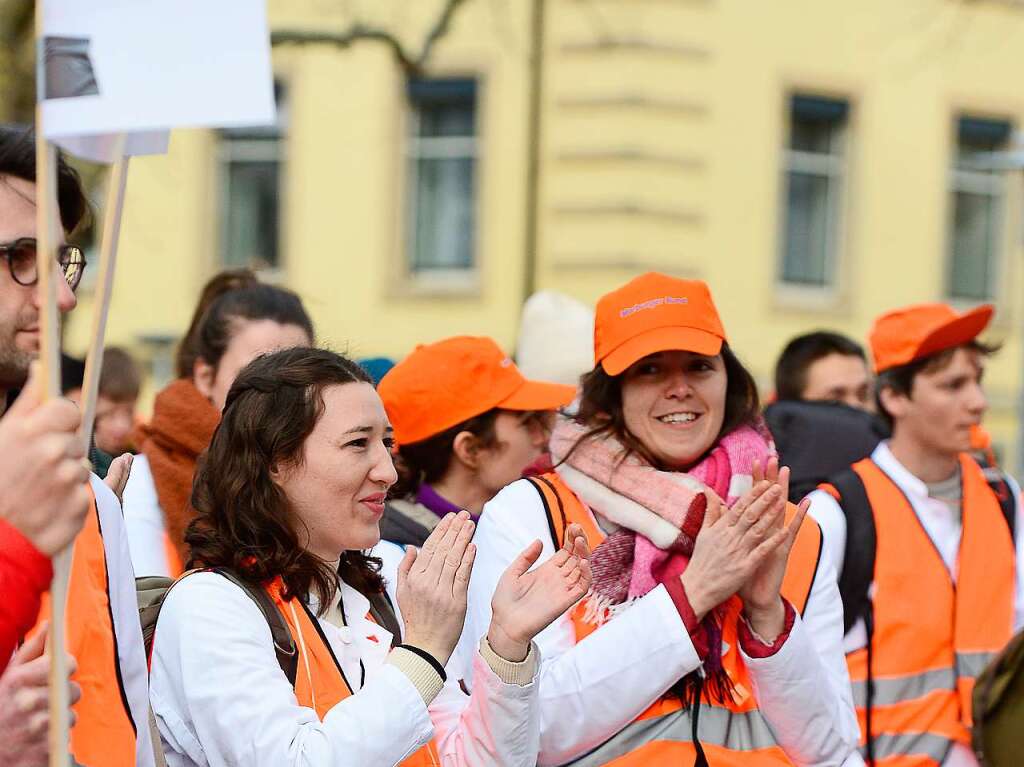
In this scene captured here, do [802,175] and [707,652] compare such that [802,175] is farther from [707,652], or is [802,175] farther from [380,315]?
[707,652]

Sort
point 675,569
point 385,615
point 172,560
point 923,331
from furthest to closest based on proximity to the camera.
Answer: point 923,331, point 172,560, point 675,569, point 385,615

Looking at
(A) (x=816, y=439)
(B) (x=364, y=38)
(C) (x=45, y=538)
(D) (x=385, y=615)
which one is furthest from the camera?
(B) (x=364, y=38)

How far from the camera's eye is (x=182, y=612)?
104 inches

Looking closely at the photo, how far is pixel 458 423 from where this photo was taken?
419cm

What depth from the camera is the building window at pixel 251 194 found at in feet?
46.3

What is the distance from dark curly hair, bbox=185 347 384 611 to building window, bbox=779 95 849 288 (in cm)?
1149

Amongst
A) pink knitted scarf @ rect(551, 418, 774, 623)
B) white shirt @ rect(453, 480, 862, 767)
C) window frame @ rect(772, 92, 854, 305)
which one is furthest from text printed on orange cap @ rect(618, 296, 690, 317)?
window frame @ rect(772, 92, 854, 305)

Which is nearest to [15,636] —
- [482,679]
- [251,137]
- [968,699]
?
[482,679]

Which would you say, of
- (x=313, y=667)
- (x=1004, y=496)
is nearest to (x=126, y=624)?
(x=313, y=667)

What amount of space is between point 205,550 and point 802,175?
12.0 metres

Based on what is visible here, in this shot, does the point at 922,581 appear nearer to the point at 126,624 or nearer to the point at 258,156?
the point at 126,624

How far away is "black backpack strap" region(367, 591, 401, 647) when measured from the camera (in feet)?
9.71

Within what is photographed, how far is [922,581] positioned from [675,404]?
104 centimetres

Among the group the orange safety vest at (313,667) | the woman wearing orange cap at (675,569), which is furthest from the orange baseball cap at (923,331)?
the orange safety vest at (313,667)
